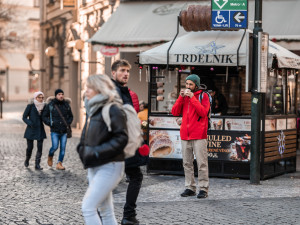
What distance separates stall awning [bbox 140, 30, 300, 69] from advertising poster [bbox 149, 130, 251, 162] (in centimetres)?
125

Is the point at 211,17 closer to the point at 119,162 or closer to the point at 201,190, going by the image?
the point at 201,190

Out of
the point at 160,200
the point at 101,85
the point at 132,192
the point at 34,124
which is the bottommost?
the point at 160,200

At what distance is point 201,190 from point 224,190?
870 millimetres

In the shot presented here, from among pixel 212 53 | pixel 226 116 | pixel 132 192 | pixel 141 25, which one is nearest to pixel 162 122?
pixel 226 116

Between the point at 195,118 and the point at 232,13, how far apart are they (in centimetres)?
252

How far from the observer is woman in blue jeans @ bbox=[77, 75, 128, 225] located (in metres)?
4.99

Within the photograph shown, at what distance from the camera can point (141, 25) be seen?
16.6 metres

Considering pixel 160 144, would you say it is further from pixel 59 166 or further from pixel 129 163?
pixel 129 163

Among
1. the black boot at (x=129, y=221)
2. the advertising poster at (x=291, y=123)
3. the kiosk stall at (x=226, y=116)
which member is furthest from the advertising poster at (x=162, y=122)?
the black boot at (x=129, y=221)

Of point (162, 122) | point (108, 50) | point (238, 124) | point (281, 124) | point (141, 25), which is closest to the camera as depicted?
point (238, 124)

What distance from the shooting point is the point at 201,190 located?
8.36m

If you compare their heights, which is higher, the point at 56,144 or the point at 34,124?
the point at 34,124

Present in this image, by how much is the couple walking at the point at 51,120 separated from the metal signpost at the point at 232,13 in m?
3.53

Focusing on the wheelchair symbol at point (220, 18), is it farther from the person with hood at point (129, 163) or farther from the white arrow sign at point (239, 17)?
the person with hood at point (129, 163)
